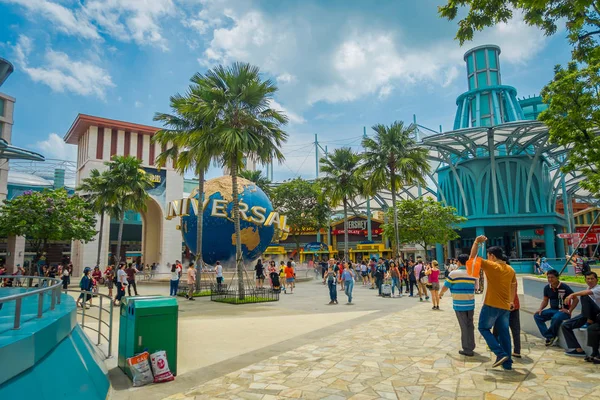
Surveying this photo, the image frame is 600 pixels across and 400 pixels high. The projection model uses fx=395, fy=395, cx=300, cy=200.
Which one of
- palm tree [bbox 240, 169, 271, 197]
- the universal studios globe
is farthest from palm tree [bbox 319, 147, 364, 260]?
palm tree [bbox 240, 169, 271, 197]

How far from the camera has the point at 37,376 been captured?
11.6 ft

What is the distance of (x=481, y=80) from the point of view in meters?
55.2

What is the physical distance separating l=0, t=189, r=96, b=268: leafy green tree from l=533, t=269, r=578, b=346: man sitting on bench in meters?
30.4

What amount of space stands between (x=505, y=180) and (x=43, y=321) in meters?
48.2

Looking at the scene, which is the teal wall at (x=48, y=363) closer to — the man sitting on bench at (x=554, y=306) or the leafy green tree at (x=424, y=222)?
the man sitting on bench at (x=554, y=306)

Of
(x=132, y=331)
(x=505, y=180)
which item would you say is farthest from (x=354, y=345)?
(x=505, y=180)

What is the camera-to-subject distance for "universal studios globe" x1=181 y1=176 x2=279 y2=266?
23.2 meters

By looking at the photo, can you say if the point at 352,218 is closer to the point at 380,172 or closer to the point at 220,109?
the point at 380,172

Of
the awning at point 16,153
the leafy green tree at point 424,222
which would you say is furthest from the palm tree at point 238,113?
the leafy green tree at point 424,222

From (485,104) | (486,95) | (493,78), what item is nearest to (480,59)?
A: (493,78)

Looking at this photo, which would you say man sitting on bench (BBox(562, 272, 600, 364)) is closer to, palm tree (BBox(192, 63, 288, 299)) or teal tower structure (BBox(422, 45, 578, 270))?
palm tree (BBox(192, 63, 288, 299))

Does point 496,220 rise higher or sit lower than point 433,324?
higher

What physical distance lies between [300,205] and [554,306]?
41.3 metres

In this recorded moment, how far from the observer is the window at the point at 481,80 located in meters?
54.8
